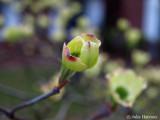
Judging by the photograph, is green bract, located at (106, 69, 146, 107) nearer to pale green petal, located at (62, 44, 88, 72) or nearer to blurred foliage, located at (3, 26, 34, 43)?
pale green petal, located at (62, 44, 88, 72)

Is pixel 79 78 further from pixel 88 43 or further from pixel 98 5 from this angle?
pixel 98 5

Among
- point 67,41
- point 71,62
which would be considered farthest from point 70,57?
point 67,41

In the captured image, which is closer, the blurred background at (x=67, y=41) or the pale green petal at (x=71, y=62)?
the pale green petal at (x=71, y=62)

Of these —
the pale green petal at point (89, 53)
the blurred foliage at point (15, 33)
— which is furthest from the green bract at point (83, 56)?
the blurred foliage at point (15, 33)

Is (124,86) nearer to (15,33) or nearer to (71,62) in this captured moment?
(71,62)

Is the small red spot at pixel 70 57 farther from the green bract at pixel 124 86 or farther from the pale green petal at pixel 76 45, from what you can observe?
the green bract at pixel 124 86
